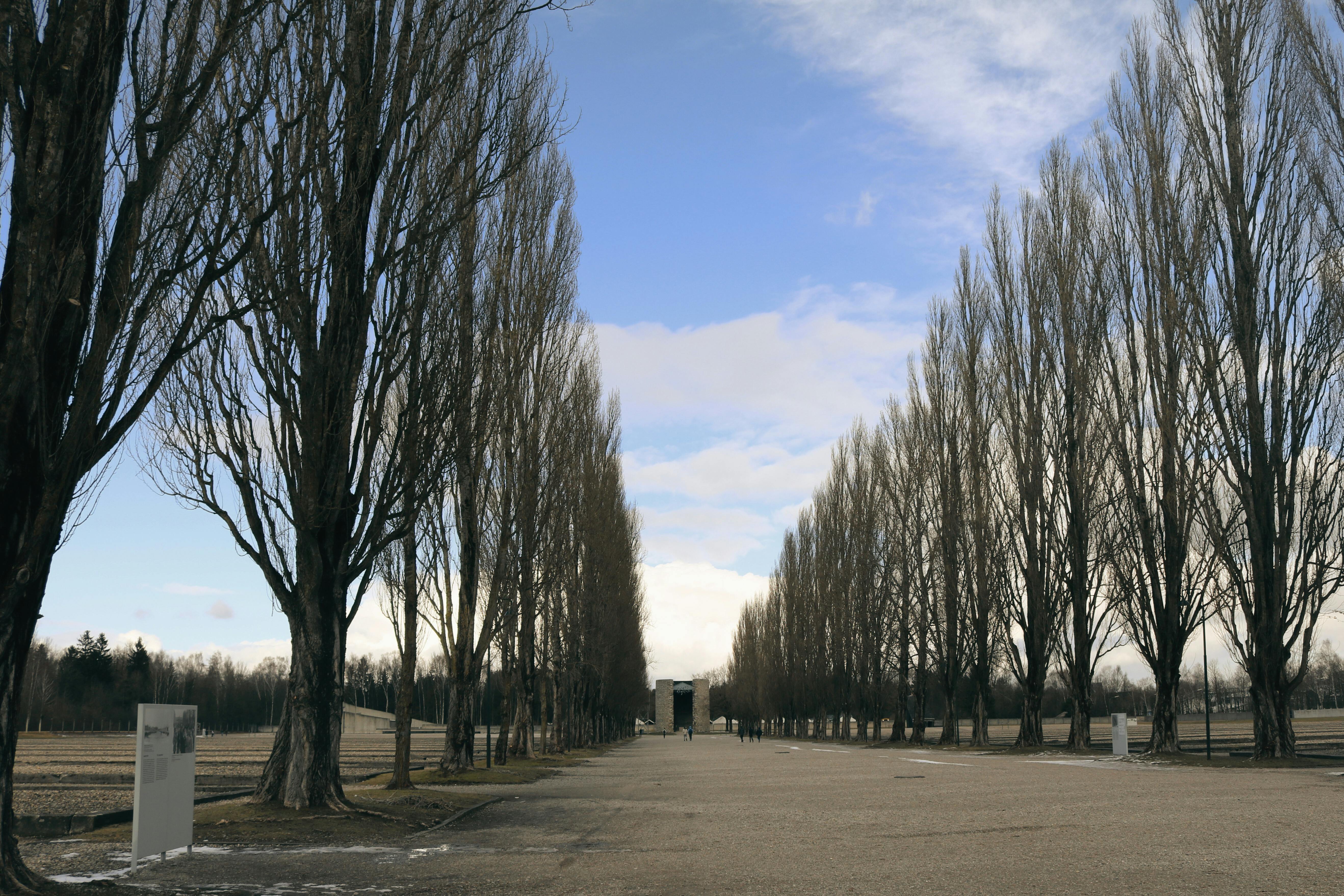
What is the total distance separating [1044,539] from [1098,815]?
22.6 meters

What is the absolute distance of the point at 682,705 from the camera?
152125mm

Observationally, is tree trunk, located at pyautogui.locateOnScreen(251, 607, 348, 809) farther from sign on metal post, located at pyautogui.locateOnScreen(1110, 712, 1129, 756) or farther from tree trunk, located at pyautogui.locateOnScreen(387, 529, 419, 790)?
sign on metal post, located at pyautogui.locateOnScreen(1110, 712, 1129, 756)

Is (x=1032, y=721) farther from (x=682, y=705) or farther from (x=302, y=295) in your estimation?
(x=682, y=705)

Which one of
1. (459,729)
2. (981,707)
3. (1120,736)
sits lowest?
(981,707)

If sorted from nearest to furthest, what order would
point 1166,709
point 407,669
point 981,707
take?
point 407,669 < point 1166,709 < point 981,707

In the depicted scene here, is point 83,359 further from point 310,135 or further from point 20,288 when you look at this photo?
point 310,135

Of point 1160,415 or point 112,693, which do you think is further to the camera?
point 112,693

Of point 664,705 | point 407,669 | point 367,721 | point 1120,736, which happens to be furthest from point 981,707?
point 664,705

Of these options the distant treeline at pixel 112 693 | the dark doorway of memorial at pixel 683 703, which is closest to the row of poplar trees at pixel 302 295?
the distant treeline at pixel 112 693

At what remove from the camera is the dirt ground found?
7680mm

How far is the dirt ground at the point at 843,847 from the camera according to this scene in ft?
25.2

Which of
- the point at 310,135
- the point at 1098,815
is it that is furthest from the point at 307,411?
the point at 1098,815

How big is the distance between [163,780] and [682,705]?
147871mm

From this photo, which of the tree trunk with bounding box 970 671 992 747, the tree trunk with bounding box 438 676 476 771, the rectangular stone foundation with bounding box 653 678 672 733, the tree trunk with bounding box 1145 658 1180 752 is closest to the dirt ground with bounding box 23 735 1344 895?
the tree trunk with bounding box 438 676 476 771
